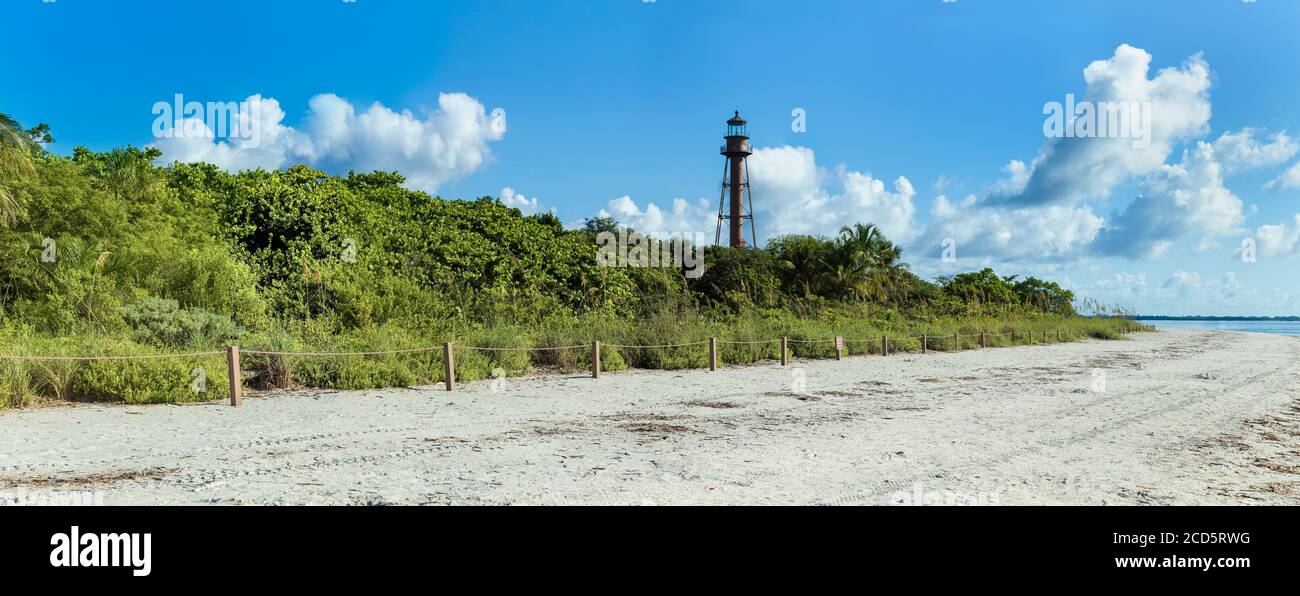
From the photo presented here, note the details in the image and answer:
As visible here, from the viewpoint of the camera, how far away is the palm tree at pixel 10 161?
61.7 feet

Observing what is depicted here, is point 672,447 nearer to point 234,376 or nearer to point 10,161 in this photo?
point 234,376

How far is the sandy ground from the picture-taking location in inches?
223

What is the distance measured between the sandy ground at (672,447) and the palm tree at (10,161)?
12539 mm

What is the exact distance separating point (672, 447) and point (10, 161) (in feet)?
70.1

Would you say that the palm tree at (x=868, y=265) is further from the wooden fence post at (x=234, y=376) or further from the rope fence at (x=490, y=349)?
the wooden fence post at (x=234, y=376)

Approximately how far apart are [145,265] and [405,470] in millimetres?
12708

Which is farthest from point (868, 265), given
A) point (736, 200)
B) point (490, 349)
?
point (490, 349)

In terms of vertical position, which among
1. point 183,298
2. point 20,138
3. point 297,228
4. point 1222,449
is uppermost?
point 20,138

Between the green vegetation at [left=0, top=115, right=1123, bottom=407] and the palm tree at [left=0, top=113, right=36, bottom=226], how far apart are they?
0.23 feet

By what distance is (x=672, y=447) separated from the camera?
748 cm

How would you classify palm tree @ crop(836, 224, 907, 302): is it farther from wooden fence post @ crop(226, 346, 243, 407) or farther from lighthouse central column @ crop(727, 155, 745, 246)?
wooden fence post @ crop(226, 346, 243, 407)

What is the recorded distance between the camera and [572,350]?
52.6ft
